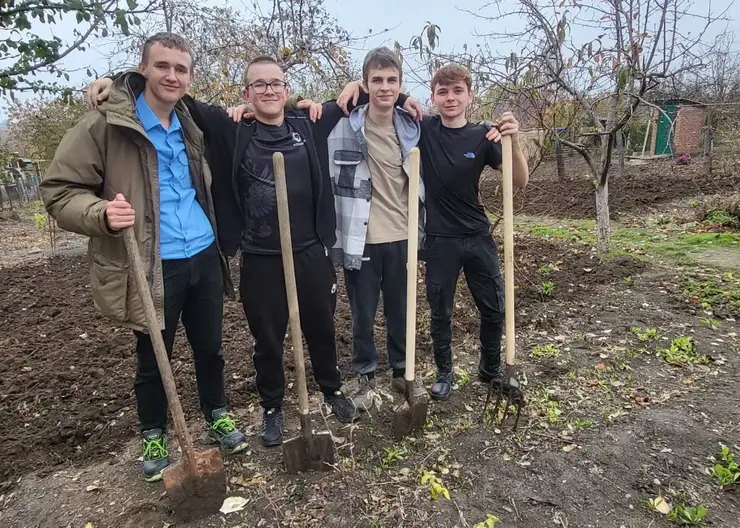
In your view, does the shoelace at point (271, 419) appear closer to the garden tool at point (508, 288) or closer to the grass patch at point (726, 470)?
the garden tool at point (508, 288)

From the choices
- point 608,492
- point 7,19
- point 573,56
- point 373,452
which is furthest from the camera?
point 573,56

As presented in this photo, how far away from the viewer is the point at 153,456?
2572mm

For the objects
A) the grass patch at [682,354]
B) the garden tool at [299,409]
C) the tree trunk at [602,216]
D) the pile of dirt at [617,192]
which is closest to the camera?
the garden tool at [299,409]

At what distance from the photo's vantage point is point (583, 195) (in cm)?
1024

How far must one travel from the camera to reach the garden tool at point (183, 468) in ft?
6.96

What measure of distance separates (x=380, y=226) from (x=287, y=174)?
622 millimetres

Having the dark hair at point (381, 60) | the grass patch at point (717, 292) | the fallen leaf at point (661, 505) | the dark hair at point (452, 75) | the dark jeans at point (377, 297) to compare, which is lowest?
the fallen leaf at point (661, 505)

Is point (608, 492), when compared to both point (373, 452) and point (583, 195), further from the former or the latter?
point (583, 195)

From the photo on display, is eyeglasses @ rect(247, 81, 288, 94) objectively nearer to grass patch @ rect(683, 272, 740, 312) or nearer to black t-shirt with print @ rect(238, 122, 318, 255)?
black t-shirt with print @ rect(238, 122, 318, 255)

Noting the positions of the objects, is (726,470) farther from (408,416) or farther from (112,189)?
(112,189)

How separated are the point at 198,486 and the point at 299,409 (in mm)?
567

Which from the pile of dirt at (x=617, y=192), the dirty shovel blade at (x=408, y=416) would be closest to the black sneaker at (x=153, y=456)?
the dirty shovel blade at (x=408, y=416)

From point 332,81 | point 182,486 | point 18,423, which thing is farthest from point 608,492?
point 332,81

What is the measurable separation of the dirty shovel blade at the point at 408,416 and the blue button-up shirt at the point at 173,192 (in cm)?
140
